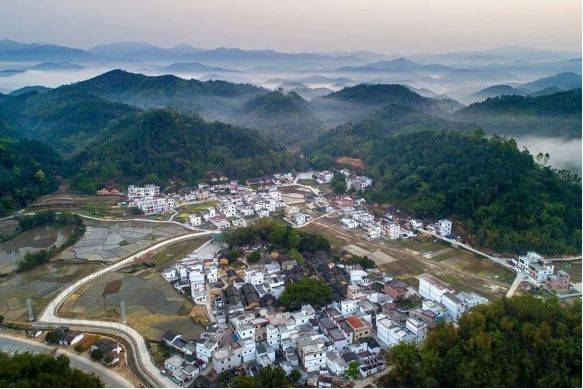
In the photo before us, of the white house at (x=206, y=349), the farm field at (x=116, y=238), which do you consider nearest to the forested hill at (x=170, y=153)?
the farm field at (x=116, y=238)

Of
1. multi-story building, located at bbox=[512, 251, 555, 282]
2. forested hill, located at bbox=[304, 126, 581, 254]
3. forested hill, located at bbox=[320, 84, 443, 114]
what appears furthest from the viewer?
forested hill, located at bbox=[320, 84, 443, 114]

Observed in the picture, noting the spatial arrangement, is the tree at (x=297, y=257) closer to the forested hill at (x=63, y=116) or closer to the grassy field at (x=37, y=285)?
→ the grassy field at (x=37, y=285)

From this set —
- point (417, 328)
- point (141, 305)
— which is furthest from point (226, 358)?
point (417, 328)

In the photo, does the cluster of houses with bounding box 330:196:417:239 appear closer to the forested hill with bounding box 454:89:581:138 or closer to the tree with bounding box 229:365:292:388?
the tree with bounding box 229:365:292:388

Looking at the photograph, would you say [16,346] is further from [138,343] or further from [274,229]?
[274,229]

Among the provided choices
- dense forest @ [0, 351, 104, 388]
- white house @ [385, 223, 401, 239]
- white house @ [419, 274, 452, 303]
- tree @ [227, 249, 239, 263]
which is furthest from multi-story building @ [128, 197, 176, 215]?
white house @ [419, 274, 452, 303]

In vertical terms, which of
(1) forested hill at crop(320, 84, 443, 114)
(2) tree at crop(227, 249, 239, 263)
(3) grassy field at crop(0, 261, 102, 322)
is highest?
(1) forested hill at crop(320, 84, 443, 114)

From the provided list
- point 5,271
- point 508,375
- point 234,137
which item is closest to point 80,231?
point 5,271
